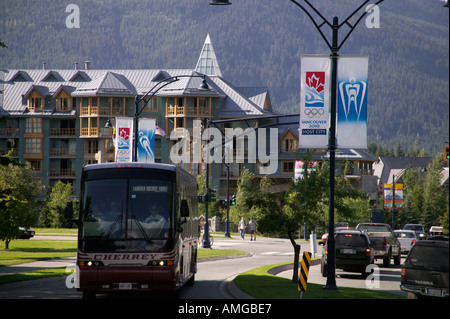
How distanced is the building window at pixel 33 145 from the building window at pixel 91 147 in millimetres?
6401

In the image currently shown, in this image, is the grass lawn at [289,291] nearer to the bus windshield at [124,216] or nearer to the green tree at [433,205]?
the bus windshield at [124,216]

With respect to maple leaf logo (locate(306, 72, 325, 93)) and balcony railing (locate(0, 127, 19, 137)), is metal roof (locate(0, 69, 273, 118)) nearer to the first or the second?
balcony railing (locate(0, 127, 19, 137))

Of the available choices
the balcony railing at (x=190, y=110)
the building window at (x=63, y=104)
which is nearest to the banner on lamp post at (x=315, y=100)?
the balcony railing at (x=190, y=110)

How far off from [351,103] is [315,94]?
3.38ft

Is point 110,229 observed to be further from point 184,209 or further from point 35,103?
point 35,103

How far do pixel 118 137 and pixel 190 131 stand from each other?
5522 centimetres

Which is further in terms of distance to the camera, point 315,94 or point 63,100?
point 63,100

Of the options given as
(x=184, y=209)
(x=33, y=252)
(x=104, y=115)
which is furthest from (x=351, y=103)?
(x=104, y=115)

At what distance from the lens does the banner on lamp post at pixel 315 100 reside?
19438 mm

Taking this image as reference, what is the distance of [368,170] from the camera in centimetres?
10219

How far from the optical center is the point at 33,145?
93312 mm

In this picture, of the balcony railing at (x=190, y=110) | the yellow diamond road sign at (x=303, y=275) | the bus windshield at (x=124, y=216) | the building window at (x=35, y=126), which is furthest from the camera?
the building window at (x=35, y=126)
